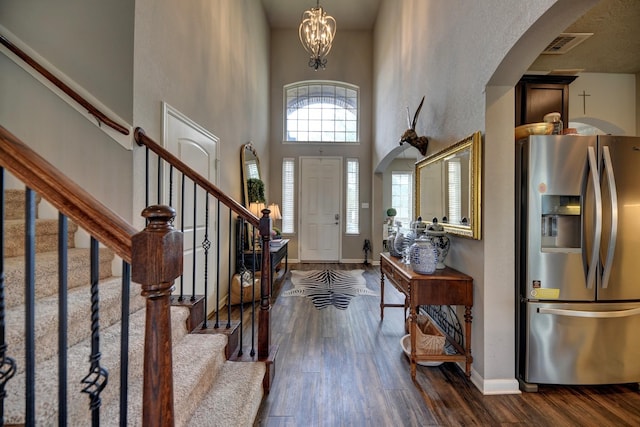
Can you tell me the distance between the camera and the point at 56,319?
1.32 meters

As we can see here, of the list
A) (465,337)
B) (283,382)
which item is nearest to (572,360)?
(465,337)

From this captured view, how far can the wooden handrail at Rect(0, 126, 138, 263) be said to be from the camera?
692mm

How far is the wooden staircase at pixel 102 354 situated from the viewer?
3.66 ft

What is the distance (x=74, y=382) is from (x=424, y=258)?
2176mm

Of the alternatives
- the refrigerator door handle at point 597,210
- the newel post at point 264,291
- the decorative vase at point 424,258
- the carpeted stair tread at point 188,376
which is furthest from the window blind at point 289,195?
the refrigerator door handle at point 597,210

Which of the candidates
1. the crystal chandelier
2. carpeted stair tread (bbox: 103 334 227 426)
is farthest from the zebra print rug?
the crystal chandelier

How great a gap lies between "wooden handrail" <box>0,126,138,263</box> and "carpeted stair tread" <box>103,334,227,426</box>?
912mm

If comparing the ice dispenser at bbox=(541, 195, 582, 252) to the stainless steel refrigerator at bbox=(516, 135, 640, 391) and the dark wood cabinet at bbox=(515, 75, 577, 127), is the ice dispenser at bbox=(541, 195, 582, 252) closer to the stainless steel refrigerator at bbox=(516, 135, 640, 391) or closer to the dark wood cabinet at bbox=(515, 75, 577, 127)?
the stainless steel refrigerator at bbox=(516, 135, 640, 391)

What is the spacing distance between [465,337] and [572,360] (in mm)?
680

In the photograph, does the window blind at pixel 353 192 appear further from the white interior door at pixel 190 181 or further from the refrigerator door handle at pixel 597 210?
the refrigerator door handle at pixel 597 210

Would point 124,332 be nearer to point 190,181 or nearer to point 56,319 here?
point 56,319

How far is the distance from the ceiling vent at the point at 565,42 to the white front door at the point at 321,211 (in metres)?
4.50

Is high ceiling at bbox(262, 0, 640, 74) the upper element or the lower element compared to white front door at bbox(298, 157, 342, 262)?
upper

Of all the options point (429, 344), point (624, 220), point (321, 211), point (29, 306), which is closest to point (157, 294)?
point (29, 306)
